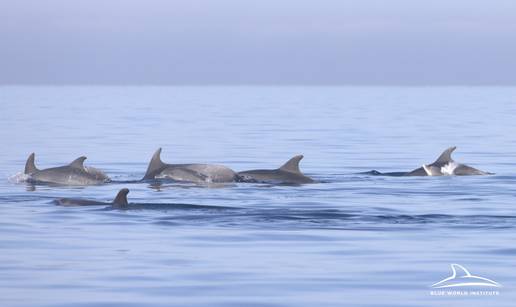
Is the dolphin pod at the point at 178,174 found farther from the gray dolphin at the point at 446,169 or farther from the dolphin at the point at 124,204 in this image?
the dolphin at the point at 124,204

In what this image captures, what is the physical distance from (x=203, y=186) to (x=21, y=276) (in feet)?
38.9

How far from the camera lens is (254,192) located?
947 inches

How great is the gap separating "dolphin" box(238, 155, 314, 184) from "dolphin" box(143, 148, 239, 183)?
1.05 ft

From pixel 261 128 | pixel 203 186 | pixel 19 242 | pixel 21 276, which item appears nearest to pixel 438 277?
pixel 21 276

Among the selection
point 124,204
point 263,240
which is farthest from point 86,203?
point 263,240

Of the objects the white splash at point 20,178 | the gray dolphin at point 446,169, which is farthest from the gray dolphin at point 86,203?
the gray dolphin at point 446,169

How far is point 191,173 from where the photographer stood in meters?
26.8

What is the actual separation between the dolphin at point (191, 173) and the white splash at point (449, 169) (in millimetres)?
5333

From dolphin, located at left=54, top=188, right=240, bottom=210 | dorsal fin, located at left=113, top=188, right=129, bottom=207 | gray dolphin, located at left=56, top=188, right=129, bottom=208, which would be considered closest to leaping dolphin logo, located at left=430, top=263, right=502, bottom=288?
dolphin, located at left=54, top=188, right=240, bottom=210

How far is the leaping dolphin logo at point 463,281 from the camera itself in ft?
43.6

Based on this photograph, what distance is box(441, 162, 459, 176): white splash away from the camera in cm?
2919

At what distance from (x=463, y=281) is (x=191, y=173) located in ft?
45.1

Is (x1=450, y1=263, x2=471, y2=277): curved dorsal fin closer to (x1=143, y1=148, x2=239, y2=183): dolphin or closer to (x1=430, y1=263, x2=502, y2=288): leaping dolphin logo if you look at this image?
(x1=430, y1=263, x2=502, y2=288): leaping dolphin logo

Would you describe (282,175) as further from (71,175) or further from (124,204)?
(124,204)
